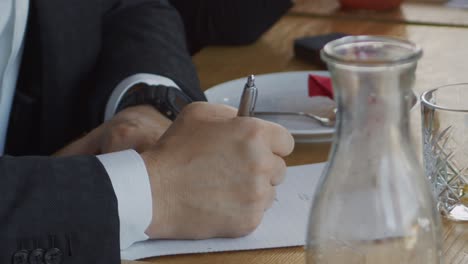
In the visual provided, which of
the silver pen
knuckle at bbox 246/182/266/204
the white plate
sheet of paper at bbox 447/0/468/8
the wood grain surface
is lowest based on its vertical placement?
the wood grain surface

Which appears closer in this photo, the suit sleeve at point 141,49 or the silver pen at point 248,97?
the silver pen at point 248,97

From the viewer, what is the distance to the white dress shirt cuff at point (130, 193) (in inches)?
34.4

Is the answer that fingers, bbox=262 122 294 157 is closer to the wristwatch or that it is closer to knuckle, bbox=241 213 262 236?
knuckle, bbox=241 213 262 236

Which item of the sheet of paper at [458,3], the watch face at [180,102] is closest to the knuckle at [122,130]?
the watch face at [180,102]

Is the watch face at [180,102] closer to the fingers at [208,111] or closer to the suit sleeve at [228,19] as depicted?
the fingers at [208,111]

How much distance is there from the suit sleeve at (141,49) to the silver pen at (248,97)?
31 centimetres

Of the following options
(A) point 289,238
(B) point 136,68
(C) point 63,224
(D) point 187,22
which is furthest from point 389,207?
(D) point 187,22

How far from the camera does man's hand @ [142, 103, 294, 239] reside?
35.0 inches

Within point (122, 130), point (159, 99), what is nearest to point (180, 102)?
point (159, 99)

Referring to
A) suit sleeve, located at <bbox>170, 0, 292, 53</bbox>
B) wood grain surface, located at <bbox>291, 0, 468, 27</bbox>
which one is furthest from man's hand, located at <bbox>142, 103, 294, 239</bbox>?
wood grain surface, located at <bbox>291, 0, 468, 27</bbox>

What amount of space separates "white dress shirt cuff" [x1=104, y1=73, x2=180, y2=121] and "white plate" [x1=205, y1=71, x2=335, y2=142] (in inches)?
3.0

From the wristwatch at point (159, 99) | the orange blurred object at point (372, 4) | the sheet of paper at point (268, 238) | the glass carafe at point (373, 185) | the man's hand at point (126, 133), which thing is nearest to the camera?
the glass carafe at point (373, 185)

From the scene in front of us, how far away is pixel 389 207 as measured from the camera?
570 millimetres

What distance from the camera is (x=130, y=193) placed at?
90cm
